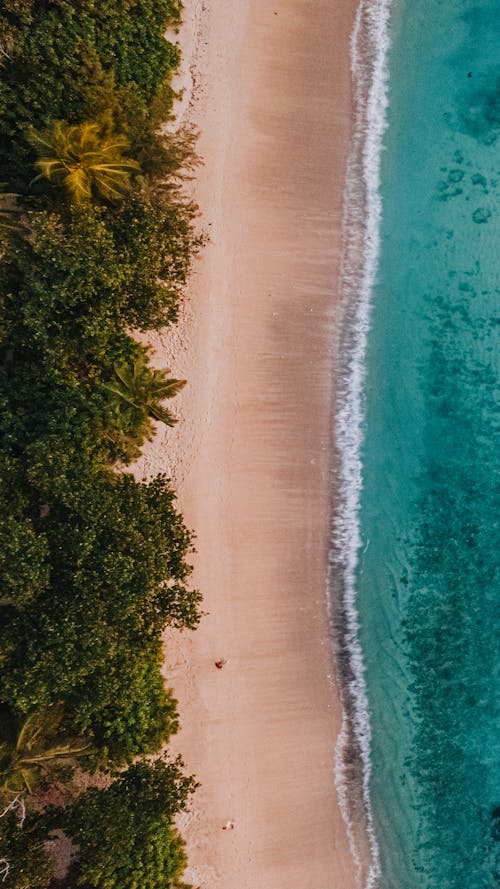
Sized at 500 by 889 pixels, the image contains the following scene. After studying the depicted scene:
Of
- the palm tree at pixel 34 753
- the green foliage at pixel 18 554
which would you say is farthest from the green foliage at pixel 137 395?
the palm tree at pixel 34 753

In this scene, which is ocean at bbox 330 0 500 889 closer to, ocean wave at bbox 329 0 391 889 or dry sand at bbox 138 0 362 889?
ocean wave at bbox 329 0 391 889

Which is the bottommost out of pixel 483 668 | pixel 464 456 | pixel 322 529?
pixel 483 668

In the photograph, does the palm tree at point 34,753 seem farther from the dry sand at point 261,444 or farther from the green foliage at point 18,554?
the dry sand at point 261,444

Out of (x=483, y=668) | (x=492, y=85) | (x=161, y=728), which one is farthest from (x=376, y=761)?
(x=492, y=85)

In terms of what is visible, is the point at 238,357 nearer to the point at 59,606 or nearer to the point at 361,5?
the point at 59,606

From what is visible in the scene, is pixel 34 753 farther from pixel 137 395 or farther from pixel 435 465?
pixel 435 465

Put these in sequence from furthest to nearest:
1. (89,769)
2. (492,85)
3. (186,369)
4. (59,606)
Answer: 1. (492,85)
2. (186,369)
3. (89,769)
4. (59,606)

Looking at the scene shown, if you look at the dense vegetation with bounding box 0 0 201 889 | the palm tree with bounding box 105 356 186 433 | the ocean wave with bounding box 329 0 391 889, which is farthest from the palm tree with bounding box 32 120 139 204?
the ocean wave with bounding box 329 0 391 889
